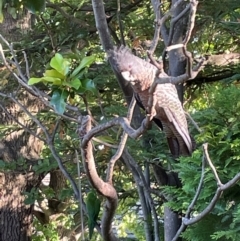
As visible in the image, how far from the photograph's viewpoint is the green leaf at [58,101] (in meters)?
1.12

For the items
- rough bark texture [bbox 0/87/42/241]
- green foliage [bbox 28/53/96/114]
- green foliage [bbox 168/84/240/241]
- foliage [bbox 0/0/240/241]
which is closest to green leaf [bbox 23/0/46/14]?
foliage [bbox 0/0/240/241]

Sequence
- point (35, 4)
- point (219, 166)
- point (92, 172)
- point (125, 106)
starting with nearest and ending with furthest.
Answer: point (92, 172) < point (219, 166) < point (35, 4) < point (125, 106)

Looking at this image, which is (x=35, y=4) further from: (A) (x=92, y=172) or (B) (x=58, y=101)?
(A) (x=92, y=172)

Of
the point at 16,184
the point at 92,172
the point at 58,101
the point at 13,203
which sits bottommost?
the point at 92,172

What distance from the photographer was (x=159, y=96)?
54.3 inches

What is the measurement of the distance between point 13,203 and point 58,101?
2520mm

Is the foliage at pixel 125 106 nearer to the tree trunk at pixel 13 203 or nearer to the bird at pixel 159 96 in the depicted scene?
the bird at pixel 159 96

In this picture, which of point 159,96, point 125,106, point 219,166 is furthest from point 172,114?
point 125,106

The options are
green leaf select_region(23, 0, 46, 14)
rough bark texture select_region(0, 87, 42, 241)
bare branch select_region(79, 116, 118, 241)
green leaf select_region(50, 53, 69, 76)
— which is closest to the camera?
bare branch select_region(79, 116, 118, 241)

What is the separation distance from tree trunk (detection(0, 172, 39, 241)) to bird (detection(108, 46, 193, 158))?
83.3 inches

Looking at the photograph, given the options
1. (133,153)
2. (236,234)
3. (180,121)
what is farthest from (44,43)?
(236,234)

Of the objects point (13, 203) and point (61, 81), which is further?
point (13, 203)

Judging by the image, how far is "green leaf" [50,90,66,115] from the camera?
1.12 metres

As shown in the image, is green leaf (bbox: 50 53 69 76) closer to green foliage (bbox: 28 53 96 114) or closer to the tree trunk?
green foliage (bbox: 28 53 96 114)
